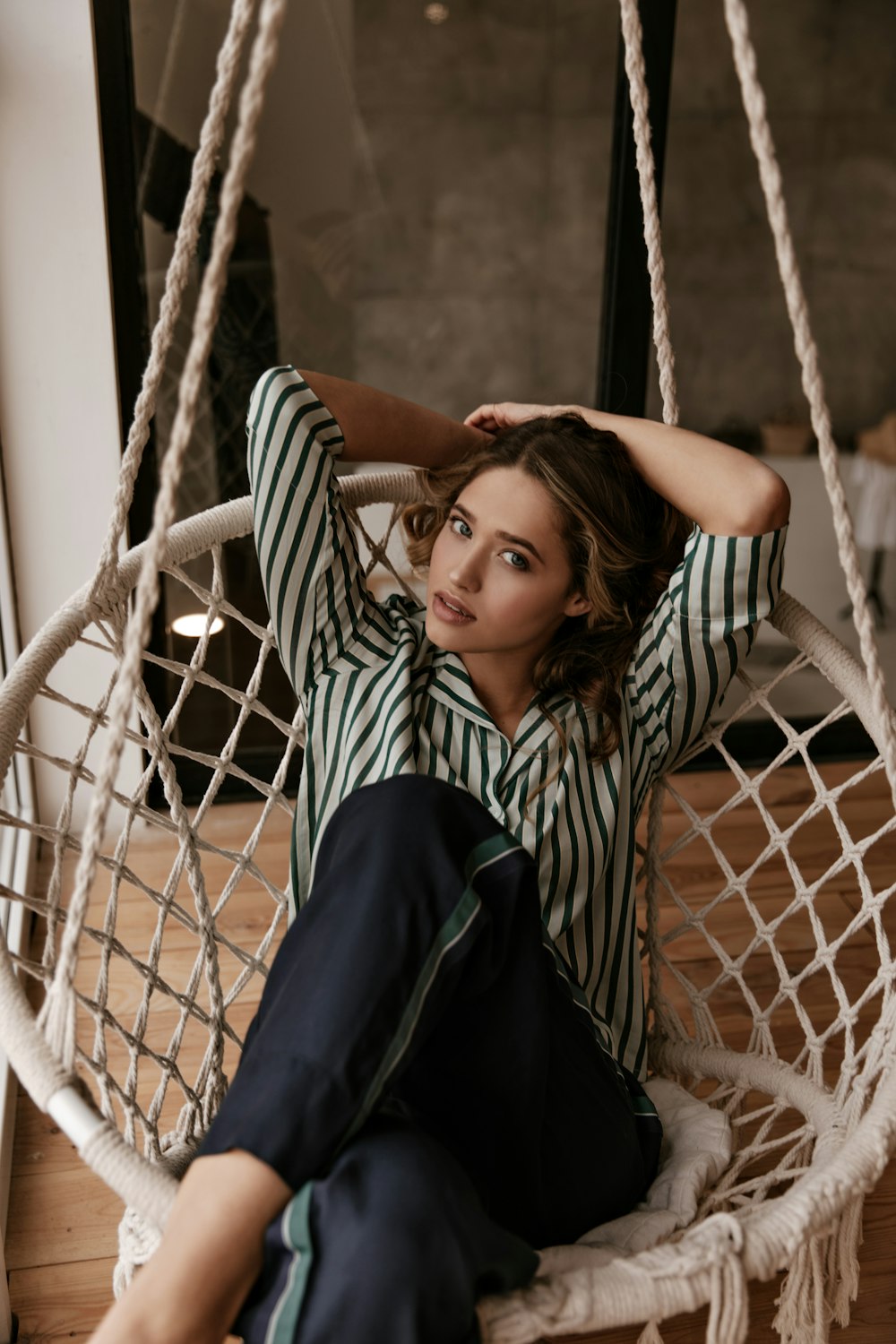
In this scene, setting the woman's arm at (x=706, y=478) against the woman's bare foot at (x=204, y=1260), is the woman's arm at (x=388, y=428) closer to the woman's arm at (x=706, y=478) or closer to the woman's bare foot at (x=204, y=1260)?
the woman's arm at (x=706, y=478)

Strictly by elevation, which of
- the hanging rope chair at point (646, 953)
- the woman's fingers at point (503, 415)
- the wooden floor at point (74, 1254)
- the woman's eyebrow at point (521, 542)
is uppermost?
the woman's fingers at point (503, 415)

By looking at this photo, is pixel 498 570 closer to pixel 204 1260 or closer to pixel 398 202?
pixel 204 1260

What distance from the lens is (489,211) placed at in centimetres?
181

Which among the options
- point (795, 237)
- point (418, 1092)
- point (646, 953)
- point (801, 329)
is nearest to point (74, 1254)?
point (418, 1092)

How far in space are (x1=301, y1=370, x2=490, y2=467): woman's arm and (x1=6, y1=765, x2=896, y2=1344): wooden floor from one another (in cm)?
78

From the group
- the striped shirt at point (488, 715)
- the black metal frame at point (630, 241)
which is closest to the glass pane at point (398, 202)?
the black metal frame at point (630, 241)

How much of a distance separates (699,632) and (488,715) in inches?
7.9

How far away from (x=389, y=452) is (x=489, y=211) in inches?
30.2

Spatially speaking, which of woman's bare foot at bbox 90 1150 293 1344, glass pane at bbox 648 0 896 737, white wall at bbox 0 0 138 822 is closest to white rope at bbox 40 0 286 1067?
woman's bare foot at bbox 90 1150 293 1344

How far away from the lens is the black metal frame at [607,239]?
5.24ft

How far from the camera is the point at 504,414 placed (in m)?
1.25

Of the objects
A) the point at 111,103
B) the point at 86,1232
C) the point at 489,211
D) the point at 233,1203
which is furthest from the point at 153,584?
the point at 489,211

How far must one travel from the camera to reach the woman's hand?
4.00 feet

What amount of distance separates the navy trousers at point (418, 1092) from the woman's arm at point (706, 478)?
376 millimetres
